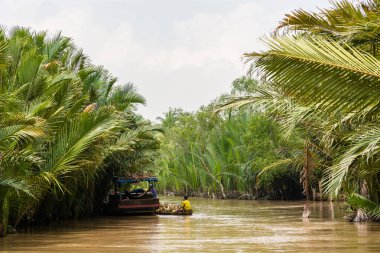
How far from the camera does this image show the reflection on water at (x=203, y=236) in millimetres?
14883

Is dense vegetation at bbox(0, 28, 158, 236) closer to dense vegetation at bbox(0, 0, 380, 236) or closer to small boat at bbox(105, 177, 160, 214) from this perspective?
dense vegetation at bbox(0, 0, 380, 236)

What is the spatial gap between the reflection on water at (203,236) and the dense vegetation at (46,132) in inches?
35.1

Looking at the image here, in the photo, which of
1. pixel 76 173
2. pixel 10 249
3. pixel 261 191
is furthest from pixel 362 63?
pixel 261 191

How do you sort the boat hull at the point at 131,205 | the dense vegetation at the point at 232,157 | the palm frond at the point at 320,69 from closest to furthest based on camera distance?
the palm frond at the point at 320,69 < the boat hull at the point at 131,205 < the dense vegetation at the point at 232,157

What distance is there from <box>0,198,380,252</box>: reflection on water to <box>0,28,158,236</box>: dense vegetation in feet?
2.92

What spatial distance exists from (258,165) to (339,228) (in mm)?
20605

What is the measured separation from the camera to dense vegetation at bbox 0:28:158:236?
1572 centimetres

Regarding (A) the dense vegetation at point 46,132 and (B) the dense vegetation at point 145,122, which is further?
(A) the dense vegetation at point 46,132

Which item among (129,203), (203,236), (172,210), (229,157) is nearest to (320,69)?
(203,236)

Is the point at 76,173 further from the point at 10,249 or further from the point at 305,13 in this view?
the point at 305,13

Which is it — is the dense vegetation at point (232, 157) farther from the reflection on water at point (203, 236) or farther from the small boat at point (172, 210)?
the reflection on water at point (203, 236)

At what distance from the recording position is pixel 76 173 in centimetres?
2055

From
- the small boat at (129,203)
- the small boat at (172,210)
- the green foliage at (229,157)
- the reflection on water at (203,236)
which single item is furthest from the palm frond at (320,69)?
the green foliage at (229,157)

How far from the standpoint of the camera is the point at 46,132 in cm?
1758
